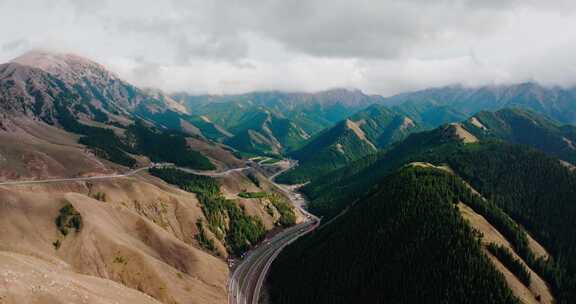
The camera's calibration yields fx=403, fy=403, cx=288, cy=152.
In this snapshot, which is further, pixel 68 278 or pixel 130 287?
pixel 130 287

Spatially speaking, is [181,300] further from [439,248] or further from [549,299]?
[549,299]

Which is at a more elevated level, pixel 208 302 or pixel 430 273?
pixel 430 273

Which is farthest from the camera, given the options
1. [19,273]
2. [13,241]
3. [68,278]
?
[13,241]

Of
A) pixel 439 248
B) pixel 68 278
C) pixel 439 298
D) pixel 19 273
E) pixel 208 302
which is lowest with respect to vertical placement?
pixel 208 302

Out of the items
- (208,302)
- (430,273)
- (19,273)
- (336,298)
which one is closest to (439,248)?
(430,273)

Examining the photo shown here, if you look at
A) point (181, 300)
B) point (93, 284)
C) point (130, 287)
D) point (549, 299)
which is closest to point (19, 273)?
point (93, 284)

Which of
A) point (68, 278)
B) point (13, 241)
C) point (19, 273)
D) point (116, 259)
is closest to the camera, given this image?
point (19, 273)

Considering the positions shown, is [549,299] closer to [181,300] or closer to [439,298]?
[439,298]

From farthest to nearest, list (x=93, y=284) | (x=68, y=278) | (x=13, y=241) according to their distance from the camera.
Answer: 1. (x=13, y=241)
2. (x=93, y=284)
3. (x=68, y=278)

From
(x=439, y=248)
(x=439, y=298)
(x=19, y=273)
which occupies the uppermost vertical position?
(x=19, y=273)
